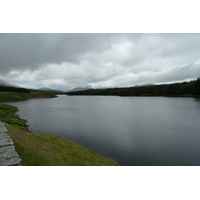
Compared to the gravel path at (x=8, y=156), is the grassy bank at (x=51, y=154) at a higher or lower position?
lower

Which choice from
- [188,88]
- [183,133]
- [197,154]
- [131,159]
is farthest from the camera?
[188,88]

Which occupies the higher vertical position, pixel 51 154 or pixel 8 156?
pixel 8 156

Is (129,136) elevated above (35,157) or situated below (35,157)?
below

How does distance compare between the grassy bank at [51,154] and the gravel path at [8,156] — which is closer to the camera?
the gravel path at [8,156]

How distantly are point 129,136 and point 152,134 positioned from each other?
5400 mm

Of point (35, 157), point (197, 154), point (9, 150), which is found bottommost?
point (197, 154)

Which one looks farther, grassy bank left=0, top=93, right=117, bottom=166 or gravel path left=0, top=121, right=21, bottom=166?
grassy bank left=0, top=93, right=117, bottom=166

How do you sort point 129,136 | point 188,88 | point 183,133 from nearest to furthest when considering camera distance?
point 129,136 → point 183,133 → point 188,88

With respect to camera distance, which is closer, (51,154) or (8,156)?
(8,156)

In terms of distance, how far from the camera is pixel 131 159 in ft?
56.8

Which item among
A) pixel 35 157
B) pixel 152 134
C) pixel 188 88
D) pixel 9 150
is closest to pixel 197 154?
pixel 152 134

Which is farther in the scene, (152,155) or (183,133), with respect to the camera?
(183,133)

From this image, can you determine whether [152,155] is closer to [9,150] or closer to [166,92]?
[9,150]

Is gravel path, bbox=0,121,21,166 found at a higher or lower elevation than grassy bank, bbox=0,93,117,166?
higher
